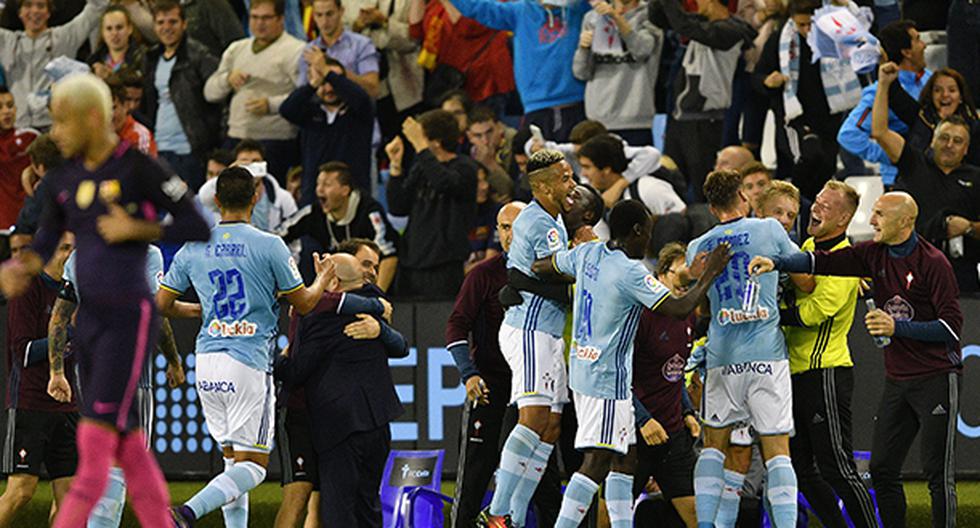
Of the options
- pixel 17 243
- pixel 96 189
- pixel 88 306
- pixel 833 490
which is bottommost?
pixel 833 490

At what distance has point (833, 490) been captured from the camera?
11438 mm

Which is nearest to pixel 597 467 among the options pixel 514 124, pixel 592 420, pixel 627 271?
pixel 592 420

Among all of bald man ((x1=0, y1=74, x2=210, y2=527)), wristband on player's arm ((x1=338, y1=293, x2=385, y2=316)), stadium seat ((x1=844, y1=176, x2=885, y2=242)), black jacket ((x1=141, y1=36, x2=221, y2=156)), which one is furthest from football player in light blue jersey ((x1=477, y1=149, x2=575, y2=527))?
black jacket ((x1=141, y1=36, x2=221, y2=156))

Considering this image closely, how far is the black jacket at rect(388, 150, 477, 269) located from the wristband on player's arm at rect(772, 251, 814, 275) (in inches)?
160

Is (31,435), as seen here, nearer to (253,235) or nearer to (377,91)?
(253,235)

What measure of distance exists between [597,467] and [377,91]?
254 inches

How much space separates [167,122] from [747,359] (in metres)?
7.47

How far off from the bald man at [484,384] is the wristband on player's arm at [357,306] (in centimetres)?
86

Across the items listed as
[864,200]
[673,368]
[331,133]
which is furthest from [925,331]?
[331,133]

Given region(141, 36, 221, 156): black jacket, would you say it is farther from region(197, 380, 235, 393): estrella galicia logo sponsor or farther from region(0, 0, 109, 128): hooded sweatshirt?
region(197, 380, 235, 393): estrella galicia logo sponsor

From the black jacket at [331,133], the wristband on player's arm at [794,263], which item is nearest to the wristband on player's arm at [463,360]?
the wristband on player's arm at [794,263]

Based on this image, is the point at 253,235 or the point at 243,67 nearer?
the point at 253,235

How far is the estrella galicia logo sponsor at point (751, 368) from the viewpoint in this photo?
1112 centimetres

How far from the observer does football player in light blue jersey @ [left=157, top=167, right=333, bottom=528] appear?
10695 millimetres
